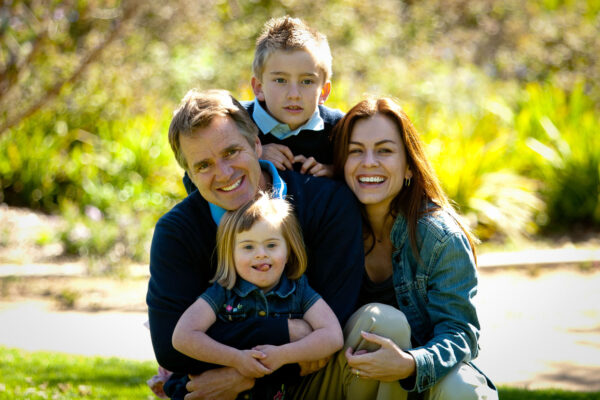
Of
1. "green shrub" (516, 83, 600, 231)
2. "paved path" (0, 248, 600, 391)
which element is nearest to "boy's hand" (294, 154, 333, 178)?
"paved path" (0, 248, 600, 391)

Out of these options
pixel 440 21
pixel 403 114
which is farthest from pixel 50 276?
pixel 440 21

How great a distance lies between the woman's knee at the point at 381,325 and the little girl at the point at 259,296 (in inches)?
4.3

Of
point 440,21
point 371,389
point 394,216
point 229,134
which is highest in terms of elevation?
point 440,21

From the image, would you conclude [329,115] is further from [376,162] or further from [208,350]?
[208,350]

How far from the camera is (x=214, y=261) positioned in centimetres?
330

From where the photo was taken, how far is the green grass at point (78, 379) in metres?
→ 4.70

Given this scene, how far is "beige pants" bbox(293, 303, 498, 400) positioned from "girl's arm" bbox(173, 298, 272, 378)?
0.39m

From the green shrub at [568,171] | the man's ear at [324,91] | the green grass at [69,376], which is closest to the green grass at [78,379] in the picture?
the green grass at [69,376]

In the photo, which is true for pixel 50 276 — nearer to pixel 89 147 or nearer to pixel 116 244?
pixel 116 244

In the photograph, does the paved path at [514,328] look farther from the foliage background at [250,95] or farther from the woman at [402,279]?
the woman at [402,279]

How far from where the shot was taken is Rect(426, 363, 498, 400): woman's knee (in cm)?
310

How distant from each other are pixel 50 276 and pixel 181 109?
17.8ft

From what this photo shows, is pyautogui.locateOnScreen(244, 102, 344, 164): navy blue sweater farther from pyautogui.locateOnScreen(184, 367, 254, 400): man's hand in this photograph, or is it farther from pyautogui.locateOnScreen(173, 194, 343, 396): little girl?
pyautogui.locateOnScreen(184, 367, 254, 400): man's hand

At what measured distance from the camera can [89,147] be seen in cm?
1093
